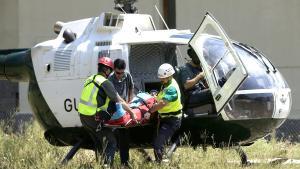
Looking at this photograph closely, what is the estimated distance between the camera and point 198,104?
32.1 ft

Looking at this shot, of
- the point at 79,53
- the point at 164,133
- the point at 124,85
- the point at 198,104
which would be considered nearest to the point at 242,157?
the point at 198,104

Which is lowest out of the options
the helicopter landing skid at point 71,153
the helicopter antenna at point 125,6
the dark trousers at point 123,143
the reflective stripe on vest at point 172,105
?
the helicopter landing skid at point 71,153

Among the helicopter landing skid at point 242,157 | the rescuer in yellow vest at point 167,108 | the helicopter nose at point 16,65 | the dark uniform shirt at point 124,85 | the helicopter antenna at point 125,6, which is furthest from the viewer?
the helicopter antenna at point 125,6

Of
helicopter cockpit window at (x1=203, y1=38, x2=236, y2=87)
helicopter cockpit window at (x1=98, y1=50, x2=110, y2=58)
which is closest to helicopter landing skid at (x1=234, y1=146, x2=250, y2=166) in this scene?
helicopter cockpit window at (x1=203, y1=38, x2=236, y2=87)

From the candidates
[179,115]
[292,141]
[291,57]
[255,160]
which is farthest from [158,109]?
[291,57]

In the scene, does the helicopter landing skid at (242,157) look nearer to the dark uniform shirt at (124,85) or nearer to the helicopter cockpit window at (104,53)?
the dark uniform shirt at (124,85)

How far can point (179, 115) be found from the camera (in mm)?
9648

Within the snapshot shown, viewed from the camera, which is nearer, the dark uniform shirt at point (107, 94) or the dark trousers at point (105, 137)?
the dark uniform shirt at point (107, 94)

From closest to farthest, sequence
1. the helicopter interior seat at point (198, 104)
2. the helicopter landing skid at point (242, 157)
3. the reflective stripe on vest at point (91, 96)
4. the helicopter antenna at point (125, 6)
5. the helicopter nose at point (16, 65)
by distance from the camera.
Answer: the reflective stripe on vest at point (91, 96)
the helicopter interior seat at point (198, 104)
the helicopter landing skid at point (242, 157)
the helicopter nose at point (16, 65)
the helicopter antenna at point (125, 6)

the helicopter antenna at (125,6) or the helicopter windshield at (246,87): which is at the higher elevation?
the helicopter antenna at (125,6)

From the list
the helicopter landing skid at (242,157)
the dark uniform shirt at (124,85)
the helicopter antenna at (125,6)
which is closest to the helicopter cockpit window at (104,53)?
the dark uniform shirt at (124,85)

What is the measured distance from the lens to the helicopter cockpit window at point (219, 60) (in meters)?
9.52

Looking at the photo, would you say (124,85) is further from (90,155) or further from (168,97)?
(90,155)

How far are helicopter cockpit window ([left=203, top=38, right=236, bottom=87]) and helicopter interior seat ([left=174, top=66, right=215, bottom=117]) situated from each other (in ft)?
0.92
